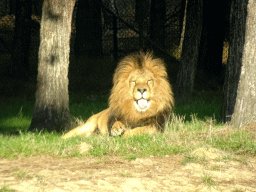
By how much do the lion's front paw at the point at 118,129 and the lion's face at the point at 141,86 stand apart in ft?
1.29

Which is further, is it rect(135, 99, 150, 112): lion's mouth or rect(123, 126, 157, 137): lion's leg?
rect(135, 99, 150, 112): lion's mouth

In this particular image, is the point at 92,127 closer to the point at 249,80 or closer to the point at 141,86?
the point at 141,86

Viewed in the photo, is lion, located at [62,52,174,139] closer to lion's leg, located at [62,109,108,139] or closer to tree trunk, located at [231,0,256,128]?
lion's leg, located at [62,109,108,139]

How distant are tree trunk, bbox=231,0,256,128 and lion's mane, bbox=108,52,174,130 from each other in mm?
1260

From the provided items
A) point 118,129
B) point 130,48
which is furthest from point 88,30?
point 118,129

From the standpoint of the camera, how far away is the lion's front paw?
670cm

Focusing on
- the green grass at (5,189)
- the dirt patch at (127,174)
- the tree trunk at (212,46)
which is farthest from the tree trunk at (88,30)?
the green grass at (5,189)

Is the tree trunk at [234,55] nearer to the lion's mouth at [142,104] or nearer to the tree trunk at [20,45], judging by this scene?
the lion's mouth at [142,104]

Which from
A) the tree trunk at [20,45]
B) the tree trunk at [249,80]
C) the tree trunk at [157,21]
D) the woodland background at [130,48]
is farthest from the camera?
the tree trunk at [157,21]

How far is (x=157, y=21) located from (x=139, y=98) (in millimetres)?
13586

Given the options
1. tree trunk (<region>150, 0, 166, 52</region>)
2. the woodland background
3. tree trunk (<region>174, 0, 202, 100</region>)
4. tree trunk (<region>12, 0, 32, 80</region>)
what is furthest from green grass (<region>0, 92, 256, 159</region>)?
tree trunk (<region>150, 0, 166, 52</region>)

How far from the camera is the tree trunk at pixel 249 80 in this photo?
6.44m

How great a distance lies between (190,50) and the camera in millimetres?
12148

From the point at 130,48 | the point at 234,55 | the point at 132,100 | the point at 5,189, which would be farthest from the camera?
the point at 130,48
